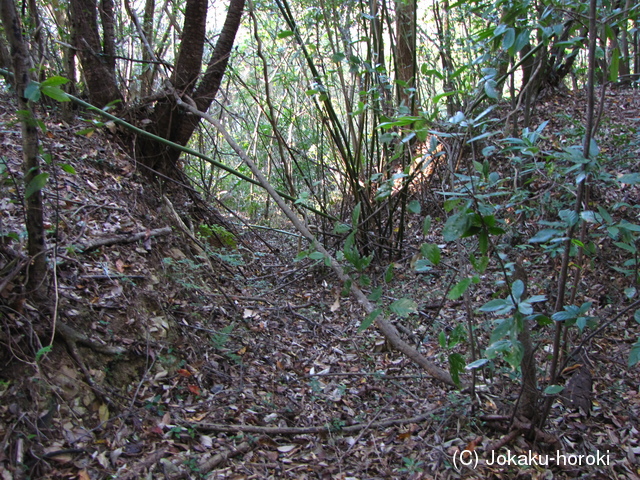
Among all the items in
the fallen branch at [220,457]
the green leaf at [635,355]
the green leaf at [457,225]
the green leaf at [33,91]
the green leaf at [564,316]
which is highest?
the green leaf at [33,91]

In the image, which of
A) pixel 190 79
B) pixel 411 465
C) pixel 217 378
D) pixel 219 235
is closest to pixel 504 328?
pixel 411 465

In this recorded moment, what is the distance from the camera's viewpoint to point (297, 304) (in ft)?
11.3

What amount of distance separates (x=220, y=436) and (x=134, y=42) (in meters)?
4.21

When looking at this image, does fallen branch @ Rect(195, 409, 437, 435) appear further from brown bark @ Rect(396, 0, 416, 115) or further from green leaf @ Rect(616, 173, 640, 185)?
brown bark @ Rect(396, 0, 416, 115)

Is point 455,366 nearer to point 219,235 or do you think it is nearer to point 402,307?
point 402,307

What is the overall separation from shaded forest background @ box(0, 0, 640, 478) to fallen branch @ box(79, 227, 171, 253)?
21mm

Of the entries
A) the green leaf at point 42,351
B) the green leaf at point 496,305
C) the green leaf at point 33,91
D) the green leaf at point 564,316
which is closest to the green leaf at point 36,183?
the green leaf at point 33,91

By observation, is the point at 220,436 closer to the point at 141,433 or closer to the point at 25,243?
the point at 141,433

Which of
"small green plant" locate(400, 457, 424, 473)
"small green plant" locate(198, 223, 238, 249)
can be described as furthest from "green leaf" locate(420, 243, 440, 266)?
"small green plant" locate(198, 223, 238, 249)

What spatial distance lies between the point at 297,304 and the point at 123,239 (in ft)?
4.59

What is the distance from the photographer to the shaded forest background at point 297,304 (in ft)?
4.99

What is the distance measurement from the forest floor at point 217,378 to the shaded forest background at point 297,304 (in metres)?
0.01

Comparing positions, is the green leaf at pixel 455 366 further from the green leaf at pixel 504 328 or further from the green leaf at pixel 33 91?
the green leaf at pixel 33 91

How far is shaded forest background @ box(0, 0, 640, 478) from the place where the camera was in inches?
59.9
